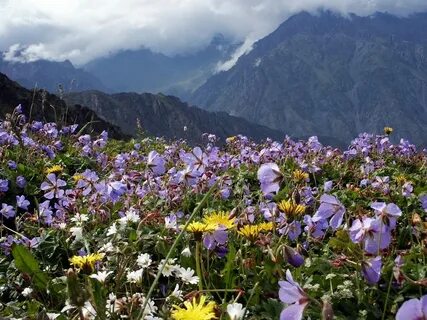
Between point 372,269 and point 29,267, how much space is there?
2.10 metres

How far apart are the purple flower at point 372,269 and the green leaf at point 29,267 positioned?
1.95 meters

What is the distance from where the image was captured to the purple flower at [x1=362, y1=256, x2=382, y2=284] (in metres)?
2.50

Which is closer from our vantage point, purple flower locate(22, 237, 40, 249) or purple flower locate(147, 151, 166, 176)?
purple flower locate(22, 237, 40, 249)

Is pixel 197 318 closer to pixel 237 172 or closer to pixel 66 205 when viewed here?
pixel 66 205

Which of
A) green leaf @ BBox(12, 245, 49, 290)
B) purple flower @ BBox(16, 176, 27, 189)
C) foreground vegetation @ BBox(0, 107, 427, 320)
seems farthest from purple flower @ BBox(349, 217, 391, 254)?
purple flower @ BBox(16, 176, 27, 189)

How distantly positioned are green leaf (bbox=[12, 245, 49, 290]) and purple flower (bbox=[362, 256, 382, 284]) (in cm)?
195

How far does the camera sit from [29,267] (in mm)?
3439

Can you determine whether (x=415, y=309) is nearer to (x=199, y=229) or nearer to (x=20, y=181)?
(x=199, y=229)

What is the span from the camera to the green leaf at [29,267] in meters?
3.40

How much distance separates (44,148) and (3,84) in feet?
169

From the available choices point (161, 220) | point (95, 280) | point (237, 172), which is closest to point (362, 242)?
point (95, 280)

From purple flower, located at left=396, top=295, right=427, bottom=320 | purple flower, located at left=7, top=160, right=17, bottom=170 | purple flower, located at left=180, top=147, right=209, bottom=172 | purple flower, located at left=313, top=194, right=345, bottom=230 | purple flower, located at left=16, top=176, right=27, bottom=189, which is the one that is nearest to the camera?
purple flower, located at left=396, top=295, right=427, bottom=320

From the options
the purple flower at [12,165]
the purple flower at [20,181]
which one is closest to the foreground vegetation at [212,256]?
the purple flower at [20,181]

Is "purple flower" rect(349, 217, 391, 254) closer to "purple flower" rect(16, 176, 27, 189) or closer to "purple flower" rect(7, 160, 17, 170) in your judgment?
"purple flower" rect(16, 176, 27, 189)
